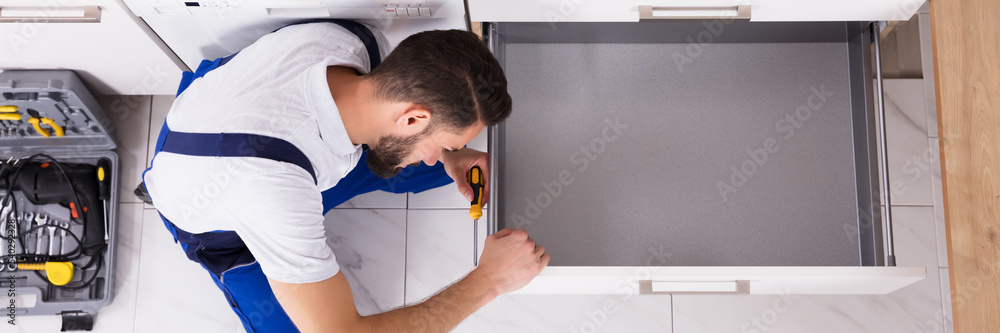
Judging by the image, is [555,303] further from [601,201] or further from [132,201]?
[132,201]

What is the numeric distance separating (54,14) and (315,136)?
490 mm

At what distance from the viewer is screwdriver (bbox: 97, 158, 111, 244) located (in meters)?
1.49

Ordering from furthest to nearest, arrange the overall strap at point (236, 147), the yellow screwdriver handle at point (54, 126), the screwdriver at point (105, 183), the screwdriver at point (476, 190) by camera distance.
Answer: the screwdriver at point (105, 183), the yellow screwdriver handle at point (54, 126), the screwdriver at point (476, 190), the overall strap at point (236, 147)

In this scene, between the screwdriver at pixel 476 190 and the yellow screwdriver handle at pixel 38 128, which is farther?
the yellow screwdriver handle at pixel 38 128

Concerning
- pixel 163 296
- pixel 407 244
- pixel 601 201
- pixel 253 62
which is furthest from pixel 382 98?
pixel 163 296

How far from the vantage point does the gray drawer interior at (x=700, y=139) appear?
1.26 m

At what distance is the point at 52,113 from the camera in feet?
4.51

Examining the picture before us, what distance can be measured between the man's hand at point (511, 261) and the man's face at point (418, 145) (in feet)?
0.57

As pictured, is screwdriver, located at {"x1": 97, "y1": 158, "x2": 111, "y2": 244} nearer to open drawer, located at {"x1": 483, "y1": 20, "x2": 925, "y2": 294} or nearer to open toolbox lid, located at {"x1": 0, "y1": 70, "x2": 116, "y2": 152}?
open toolbox lid, located at {"x1": 0, "y1": 70, "x2": 116, "y2": 152}
